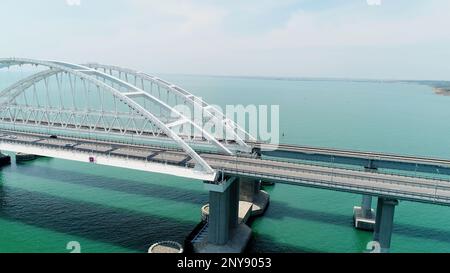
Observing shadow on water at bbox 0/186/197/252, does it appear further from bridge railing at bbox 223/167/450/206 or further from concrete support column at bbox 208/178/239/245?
bridge railing at bbox 223/167/450/206

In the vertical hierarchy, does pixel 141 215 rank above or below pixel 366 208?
below

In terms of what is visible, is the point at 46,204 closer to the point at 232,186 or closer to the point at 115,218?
the point at 115,218

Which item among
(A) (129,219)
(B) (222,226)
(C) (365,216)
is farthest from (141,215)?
(C) (365,216)

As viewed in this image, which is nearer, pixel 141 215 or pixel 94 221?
pixel 94 221

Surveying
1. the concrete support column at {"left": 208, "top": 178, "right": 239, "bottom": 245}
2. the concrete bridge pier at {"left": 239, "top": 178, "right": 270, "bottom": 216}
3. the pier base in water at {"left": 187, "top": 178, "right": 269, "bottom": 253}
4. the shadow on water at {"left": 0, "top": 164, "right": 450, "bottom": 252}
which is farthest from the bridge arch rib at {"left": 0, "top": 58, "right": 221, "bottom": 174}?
the shadow on water at {"left": 0, "top": 164, "right": 450, "bottom": 252}

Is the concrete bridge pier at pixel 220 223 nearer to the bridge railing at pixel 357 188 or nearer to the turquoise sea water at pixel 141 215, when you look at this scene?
the bridge railing at pixel 357 188

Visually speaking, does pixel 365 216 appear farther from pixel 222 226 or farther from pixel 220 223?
pixel 220 223

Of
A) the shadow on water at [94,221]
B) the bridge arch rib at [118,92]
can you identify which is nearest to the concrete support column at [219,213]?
the bridge arch rib at [118,92]
